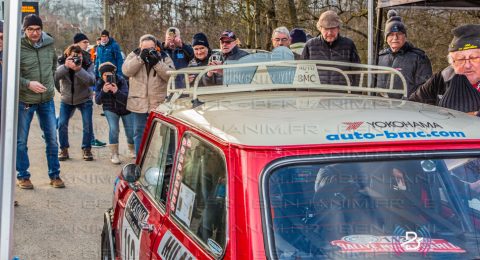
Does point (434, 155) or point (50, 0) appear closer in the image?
point (434, 155)

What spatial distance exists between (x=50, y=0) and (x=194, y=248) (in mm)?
2385

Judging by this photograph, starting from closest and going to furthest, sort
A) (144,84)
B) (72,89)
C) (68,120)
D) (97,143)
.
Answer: (144,84) < (72,89) < (68,120) < (97,143)

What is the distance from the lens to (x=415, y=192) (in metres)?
2.48

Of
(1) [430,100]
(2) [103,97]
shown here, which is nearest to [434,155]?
(1) [430,100]

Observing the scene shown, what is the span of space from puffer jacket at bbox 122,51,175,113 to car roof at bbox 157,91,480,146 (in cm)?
429

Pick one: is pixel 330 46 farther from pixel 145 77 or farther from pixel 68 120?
pixel 68 120

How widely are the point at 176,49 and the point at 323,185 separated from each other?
5907mm

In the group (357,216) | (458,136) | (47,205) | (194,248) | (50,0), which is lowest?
(47,205)

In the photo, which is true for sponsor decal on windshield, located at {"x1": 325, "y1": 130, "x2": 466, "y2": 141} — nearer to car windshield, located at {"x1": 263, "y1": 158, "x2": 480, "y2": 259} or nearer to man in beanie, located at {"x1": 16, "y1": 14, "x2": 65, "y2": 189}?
car windshield, located at {"x1": 263, "y1": 158, "x2": 480, "y2": 259}

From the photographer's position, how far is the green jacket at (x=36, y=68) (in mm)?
6340

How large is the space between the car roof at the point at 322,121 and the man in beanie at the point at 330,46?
3.35 metres

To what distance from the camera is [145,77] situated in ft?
23.8

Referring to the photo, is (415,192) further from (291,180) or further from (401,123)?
(291,180)

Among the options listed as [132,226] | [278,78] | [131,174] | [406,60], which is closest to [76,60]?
[278,78]
